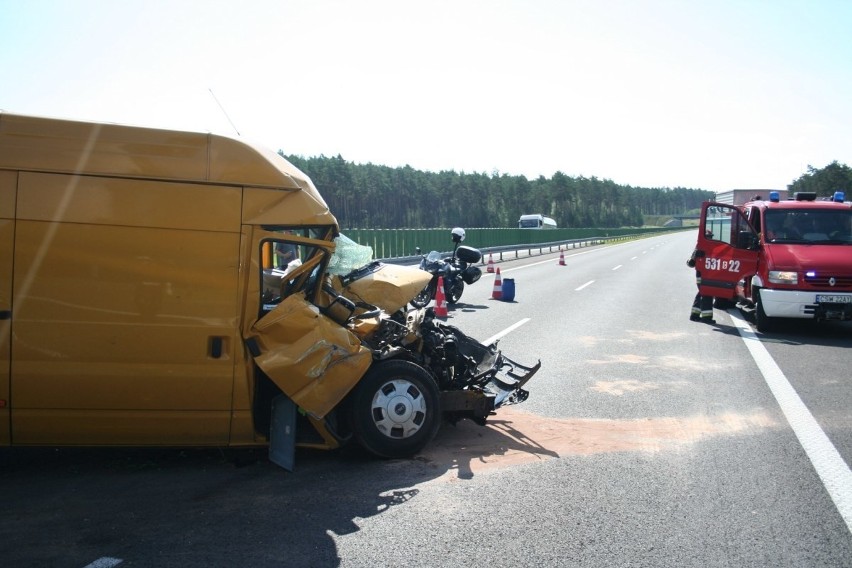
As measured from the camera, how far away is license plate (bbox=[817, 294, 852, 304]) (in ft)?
37.7

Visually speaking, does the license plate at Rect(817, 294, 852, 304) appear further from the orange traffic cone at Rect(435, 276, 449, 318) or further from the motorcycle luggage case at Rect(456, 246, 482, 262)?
the motorcycle luggage case at Rect(456, 246, 482, 262)

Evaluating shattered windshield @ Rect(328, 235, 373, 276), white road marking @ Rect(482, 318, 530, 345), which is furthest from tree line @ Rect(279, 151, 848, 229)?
shattered windshield @ Rect(328, 235, 373, 276)

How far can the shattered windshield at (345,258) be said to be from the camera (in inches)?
246

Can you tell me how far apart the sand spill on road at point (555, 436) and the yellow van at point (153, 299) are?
3.35ft

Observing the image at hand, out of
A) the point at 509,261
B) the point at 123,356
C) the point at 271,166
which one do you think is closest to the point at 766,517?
the point at 271,166

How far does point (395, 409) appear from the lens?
545 cm

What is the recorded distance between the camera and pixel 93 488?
4.86 metres

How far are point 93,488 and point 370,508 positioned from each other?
188 centimetres

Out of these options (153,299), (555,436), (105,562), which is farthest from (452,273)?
(105,562)

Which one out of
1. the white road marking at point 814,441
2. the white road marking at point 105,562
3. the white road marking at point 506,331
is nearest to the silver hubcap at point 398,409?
the white road marking at point 105,562

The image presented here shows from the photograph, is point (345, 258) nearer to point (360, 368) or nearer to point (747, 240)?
point (360, 368)

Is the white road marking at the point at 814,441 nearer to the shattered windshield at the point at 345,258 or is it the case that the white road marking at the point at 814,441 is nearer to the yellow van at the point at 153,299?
the yellow van at the point at 153,299

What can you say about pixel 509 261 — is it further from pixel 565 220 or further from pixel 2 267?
pixel 565 220

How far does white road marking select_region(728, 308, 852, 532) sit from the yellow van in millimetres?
3263
